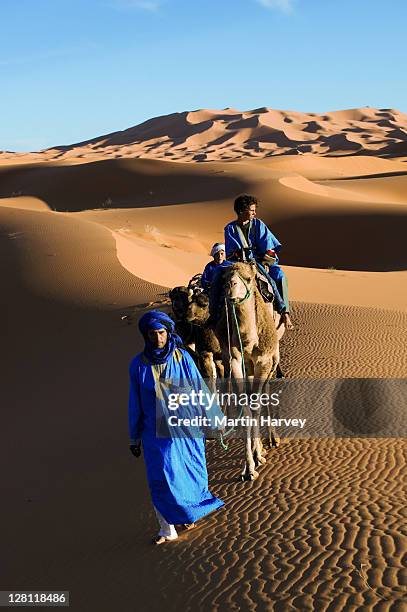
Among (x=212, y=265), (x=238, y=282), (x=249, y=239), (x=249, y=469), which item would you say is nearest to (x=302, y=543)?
(x=249, y=469)

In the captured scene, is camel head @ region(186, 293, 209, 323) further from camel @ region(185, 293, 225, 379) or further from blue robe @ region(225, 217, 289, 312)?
blue robe @ region(225, 217, 289, 312)

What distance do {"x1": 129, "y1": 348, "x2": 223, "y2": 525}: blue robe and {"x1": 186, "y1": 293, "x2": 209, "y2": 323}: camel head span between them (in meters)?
2.76

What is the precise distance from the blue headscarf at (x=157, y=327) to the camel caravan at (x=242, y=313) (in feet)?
3.82

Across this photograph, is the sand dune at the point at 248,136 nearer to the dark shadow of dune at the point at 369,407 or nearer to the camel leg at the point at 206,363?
the dark shadow of dune at the point at 369,407

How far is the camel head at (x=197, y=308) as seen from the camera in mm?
8789

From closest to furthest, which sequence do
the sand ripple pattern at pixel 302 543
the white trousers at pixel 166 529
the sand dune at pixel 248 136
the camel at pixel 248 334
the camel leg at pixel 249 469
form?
the sand ripple pattern at pixel 302 543
the white trousers at pixel 166 529
the camel at pixel 248 334
the camel leg at pixel 249 469
the sand dune at pixel 248 136

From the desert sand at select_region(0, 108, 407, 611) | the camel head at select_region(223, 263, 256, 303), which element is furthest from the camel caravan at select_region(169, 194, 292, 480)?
the desert sand at select_region(0, 108, 407, 611)

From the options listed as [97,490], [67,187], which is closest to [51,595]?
[97,490]

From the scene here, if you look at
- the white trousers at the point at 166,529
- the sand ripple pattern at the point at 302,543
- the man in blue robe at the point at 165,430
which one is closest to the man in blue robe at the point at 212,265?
the sand ripple pattern at the point at 302,543

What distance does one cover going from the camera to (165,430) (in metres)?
5.80

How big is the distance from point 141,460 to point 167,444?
Answer: 3092 mm

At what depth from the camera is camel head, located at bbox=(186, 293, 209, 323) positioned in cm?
879

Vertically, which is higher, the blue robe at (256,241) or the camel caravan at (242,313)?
the blue robe at (256,241)

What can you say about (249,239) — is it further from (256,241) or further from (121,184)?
(121,184)
